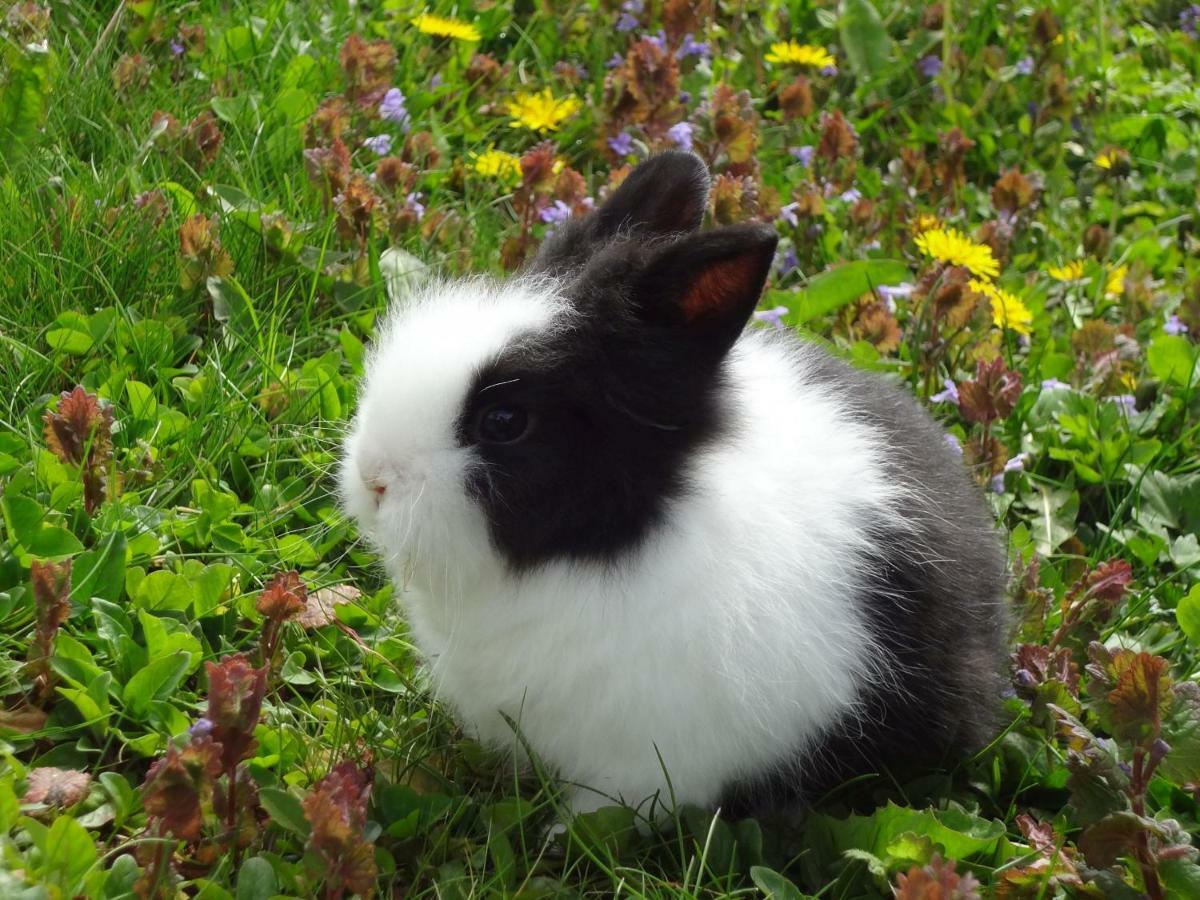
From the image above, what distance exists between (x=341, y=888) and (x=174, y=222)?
2.01 metres

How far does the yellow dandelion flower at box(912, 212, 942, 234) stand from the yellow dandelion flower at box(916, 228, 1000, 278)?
0.08m

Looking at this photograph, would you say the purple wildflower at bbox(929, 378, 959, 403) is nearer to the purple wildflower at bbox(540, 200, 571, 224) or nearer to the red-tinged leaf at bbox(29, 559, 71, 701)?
the purple wildflower at bbox(540, 200, 571, 224)

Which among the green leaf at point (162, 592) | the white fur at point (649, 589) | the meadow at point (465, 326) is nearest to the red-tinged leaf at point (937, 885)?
the meadow at point (465, 326)

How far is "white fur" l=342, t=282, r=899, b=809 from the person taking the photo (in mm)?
2365

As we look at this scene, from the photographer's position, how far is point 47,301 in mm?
3357

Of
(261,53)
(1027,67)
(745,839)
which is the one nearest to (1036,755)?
(745,839)

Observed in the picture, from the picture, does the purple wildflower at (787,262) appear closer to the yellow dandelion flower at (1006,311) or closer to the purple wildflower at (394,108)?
the yellow dandelion flower at (1006,311)

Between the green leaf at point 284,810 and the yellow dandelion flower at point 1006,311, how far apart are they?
8.36 feet

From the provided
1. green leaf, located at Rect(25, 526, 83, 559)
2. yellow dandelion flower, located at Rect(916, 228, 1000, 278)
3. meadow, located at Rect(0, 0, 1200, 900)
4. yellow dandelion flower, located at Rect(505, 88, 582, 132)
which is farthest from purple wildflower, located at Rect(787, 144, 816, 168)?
green leaf, located at Rect(25, 526, 83, 559)

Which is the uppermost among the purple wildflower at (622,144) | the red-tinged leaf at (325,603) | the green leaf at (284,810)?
the purple wildflower at (622,144)

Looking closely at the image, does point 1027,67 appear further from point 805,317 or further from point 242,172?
point 242,172

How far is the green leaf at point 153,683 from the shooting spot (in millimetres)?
2604

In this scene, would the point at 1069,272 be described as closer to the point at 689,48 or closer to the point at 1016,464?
the point at 1016,464

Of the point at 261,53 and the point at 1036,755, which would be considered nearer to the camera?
the point at 1036,755
